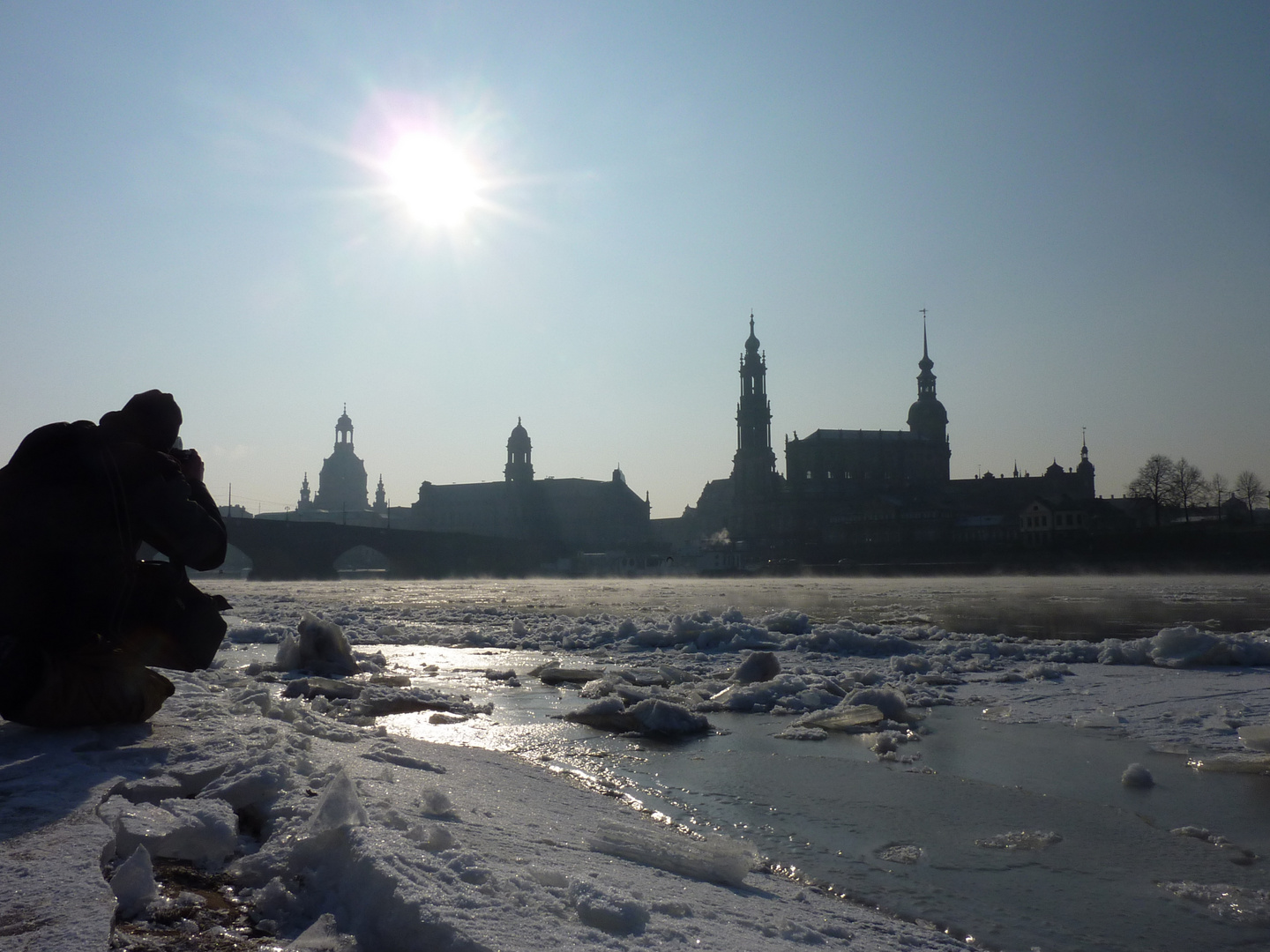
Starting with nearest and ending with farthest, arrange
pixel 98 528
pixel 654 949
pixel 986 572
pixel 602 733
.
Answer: pixel 654 949, pixel 98 528, pixel 602 733, pixel 986 572

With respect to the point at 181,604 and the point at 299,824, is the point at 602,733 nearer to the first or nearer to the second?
the point at 181,604

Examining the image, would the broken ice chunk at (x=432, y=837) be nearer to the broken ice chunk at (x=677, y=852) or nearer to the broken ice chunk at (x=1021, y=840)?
the broken ice chunk at (x=677, y=852)

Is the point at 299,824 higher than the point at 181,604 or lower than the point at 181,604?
lower

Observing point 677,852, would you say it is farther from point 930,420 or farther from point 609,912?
point 930,420

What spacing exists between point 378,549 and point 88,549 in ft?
314

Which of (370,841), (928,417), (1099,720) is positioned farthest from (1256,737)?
(928,417)

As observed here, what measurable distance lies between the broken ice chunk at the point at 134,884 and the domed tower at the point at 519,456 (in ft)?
475

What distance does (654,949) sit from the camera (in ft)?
8.64

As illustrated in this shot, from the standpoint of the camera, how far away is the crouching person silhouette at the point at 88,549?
3.68m

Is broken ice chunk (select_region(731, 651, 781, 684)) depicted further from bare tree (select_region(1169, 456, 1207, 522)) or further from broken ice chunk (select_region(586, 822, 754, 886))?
bare tree (select_region(1169, 456, 1207, 522))

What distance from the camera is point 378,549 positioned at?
96.2 meters

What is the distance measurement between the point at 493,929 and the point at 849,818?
275 centimetres

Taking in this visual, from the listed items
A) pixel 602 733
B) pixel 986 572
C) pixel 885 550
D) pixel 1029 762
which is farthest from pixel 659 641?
pixel 885 550

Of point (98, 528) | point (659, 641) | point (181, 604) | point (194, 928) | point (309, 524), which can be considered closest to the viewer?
point (194, 928)
